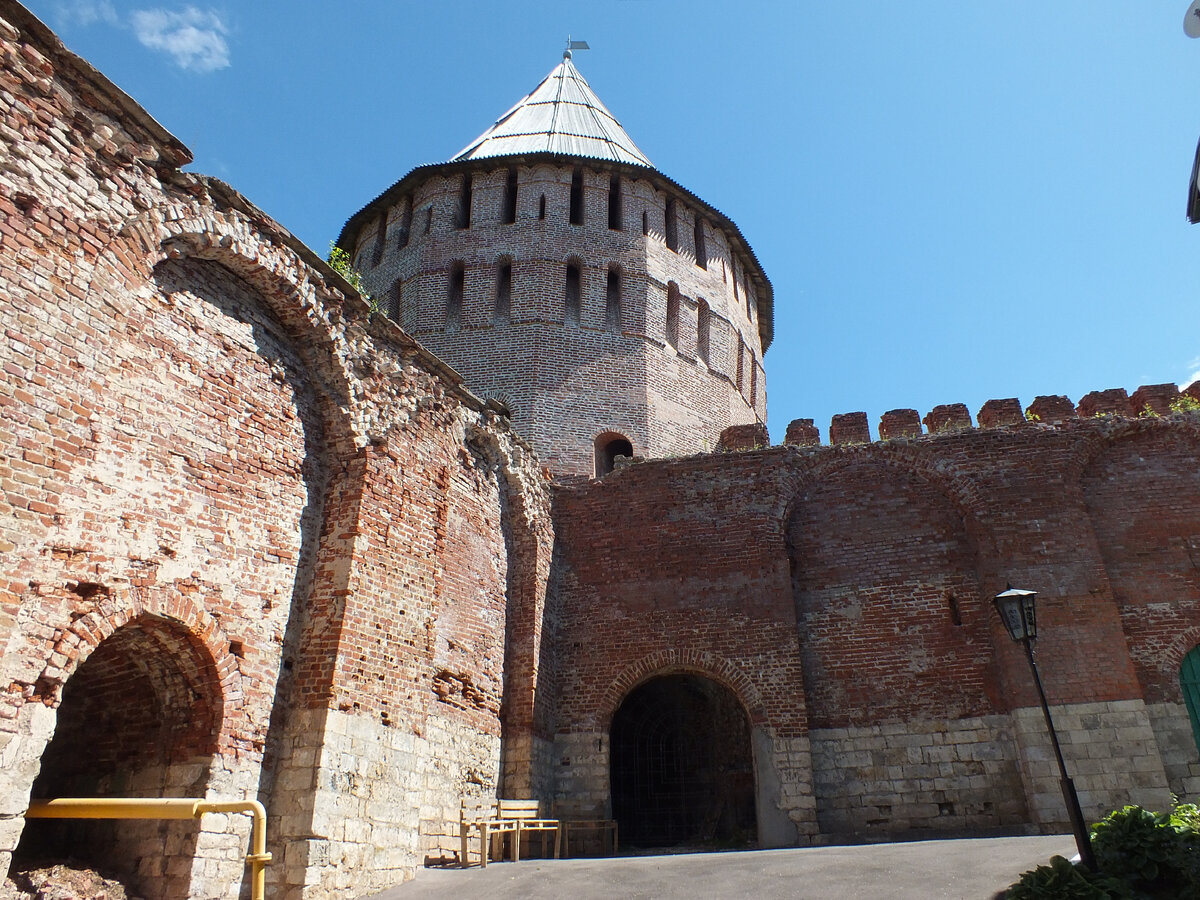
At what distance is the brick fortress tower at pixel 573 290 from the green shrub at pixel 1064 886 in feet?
34.9

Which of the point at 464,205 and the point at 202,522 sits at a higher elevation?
the point at 464,205

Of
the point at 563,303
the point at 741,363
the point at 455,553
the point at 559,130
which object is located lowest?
the point at 455,553

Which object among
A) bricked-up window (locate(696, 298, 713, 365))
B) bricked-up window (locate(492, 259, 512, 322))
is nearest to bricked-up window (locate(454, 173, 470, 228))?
bricked-up window (locate(492, 259, 512, 322))

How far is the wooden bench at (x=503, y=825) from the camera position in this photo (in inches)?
364

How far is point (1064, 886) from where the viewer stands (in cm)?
621

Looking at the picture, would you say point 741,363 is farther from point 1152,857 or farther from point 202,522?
point 202,522

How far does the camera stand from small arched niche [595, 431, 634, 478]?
16.5 m

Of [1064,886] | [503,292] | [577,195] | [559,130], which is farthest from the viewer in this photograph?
[559,130]

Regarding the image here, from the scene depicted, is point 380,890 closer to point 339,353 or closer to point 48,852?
point 48,852

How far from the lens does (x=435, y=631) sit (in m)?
9.90

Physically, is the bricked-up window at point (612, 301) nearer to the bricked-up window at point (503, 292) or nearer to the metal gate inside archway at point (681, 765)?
the bricked-up window at point (503, 292)

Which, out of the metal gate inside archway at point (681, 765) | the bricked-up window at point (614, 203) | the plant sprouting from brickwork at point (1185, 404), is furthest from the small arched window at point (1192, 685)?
the bricked-up window at point (614, 203)

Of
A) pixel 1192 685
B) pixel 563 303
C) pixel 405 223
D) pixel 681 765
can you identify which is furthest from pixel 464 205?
pixel 1192 685

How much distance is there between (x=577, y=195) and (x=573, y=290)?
256 centimetres
